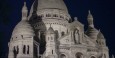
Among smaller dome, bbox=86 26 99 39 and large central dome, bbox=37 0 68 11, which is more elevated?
large central dome, bbox=37 0 68 11

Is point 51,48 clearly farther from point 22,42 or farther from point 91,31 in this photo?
point 91,31

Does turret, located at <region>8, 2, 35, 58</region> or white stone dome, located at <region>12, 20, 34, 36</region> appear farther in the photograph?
white stone dome, located at <region>12, 20, 34, 36</region>

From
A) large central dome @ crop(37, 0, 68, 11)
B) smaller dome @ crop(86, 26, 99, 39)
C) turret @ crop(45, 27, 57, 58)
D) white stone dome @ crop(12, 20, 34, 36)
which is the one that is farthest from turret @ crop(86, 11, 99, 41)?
white stone dome @ crop(12, 20, 34, 36)

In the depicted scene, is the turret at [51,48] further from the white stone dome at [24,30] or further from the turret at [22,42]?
the white stone dome at [24,30]

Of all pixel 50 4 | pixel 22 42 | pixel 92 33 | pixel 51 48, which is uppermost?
pixel 50 4

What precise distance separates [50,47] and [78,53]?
407 cm

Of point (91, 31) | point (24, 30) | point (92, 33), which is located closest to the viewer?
point (24, 30)

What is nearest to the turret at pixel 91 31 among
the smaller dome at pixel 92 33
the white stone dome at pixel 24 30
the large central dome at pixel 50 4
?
the smaller dome at pixel 92 33

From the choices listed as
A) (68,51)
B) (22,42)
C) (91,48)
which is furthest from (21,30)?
(91,48)

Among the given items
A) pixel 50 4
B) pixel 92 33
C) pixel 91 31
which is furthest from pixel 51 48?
pixel 50 4

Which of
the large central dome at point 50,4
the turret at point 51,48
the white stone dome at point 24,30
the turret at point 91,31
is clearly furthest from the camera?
the large central dome at point 50,4

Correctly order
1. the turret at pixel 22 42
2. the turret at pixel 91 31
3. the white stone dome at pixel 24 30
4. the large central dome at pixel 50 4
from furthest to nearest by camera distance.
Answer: the large central dome at pixel 50 4 < the turret at pixel 91 31 < the white stone dome at pixel 24 30 < the turret at pixel 22 42

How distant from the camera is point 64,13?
41.9 m

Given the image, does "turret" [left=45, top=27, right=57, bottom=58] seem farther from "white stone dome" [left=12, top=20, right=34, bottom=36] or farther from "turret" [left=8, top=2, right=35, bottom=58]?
"white stone dome" [left=12, top=20, right=34, bottom=36]
